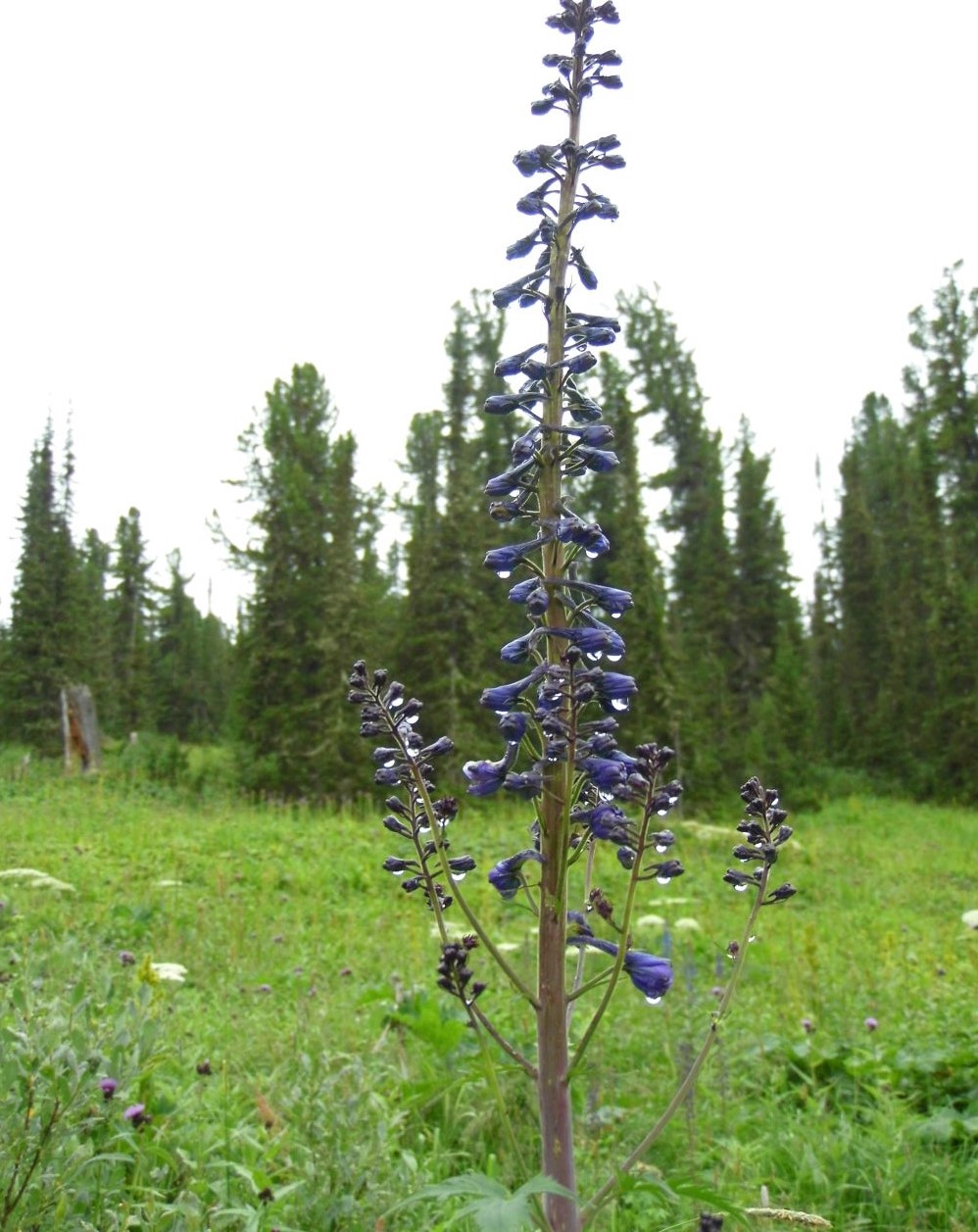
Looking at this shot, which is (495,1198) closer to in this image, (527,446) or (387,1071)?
(527,446)

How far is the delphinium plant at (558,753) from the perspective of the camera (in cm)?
155

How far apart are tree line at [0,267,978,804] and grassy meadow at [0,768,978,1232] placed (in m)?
14.3

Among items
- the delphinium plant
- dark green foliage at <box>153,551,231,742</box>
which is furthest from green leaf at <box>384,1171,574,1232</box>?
dark green foliage at <box>153,551,231,742</box>

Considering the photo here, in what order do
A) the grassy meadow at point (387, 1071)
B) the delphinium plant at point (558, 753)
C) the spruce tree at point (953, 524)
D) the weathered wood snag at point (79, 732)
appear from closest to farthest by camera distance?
the delphinium plant at point (558, 753) → the grassy meadow at point (387, 1071) → the weathered wood snag at point (79, 732) → the spruce tree at point (953, 524)

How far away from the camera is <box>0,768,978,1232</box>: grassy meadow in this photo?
2.77 m

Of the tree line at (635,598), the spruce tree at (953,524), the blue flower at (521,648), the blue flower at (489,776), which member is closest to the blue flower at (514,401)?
the blue flower at (521,648)

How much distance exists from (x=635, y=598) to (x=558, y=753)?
23.6m

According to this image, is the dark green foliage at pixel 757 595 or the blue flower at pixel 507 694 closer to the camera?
the blue flower at pixel 507 694

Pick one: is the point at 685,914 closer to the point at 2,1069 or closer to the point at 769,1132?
the point at 769,1132

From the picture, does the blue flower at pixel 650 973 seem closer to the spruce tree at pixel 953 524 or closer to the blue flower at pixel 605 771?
the blue flower at pixel 605 771

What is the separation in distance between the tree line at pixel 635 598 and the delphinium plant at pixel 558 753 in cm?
1903

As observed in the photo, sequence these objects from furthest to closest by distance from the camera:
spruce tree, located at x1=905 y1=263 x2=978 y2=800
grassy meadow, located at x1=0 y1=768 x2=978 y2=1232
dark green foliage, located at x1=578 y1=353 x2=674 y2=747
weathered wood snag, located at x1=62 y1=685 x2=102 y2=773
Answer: spruce tree, located at x1=905 y1=263 x2=978 y2=800 < dark green foliage, located at x1=578 y1=353 x2=674 y2=747 < weathered wood snag, located at x1=62 y1=685 x2=102 y2=773 < grassy meadow, located at x1=0 y1=768 x2=978 y2=1232

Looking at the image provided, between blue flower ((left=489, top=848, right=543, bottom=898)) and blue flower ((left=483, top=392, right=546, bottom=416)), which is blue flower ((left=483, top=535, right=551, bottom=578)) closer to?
blue flower ((left=483, top=392, right=546, bottom=416))

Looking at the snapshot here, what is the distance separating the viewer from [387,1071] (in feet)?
14.1
